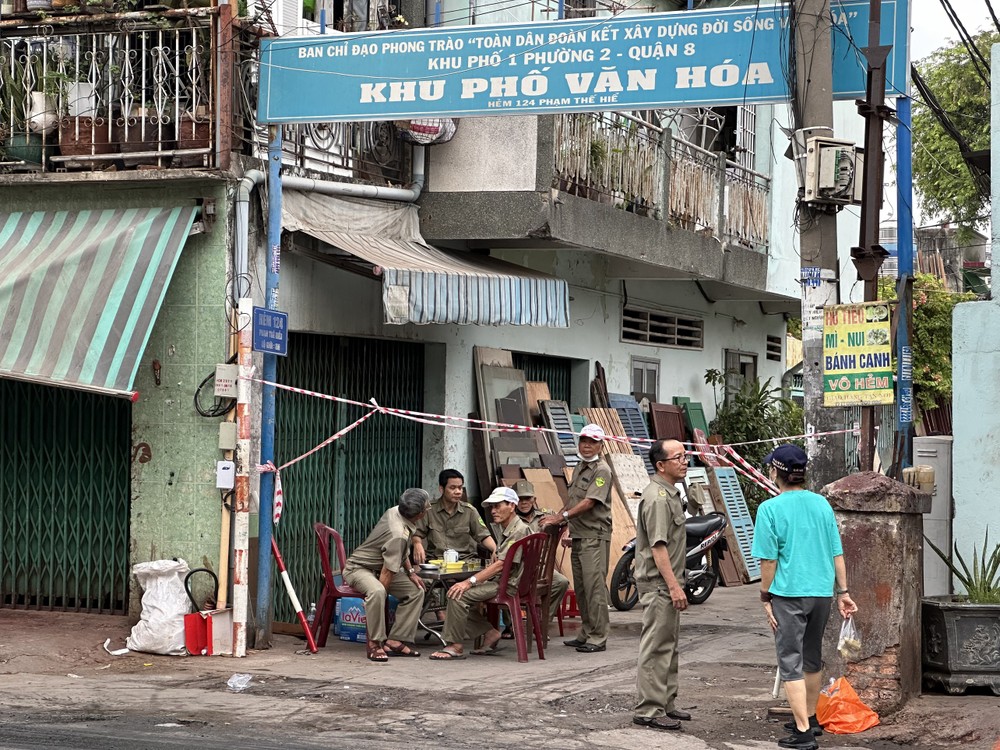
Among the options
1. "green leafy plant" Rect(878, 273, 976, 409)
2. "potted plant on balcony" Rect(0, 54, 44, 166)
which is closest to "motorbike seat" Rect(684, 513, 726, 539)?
"potted plant on balcony" Rect(0, 54, 44, 166)

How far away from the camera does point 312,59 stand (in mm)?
10320

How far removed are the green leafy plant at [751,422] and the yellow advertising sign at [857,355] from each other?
31.8 feet

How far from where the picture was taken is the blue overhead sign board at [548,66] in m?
9.04

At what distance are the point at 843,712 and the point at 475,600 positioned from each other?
3233mm

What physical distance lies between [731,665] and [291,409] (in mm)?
4205

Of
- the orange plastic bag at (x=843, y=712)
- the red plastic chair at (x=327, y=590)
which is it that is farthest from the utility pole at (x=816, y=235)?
the red plastic chair at (x=327, y=590)

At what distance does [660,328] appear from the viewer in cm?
1828

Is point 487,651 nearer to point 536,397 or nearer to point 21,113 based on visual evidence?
point 536,397

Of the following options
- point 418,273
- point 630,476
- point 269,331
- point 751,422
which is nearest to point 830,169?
point 418,273

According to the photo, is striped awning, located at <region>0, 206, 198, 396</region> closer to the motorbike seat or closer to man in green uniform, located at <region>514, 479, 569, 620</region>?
man in green uniform, located at <region>514, 479, 569, 620</region>

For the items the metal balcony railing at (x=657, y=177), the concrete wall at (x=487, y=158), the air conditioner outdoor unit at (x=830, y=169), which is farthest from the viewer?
the metal balcony railing at (x=657, y=177)

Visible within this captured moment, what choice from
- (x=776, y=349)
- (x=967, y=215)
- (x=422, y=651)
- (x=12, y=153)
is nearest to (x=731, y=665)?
(x=422, y=651)

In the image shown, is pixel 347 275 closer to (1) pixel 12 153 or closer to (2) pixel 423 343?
(2) pixel 423 343

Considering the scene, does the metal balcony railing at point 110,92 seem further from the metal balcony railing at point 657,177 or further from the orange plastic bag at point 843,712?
the orange plastic bag at point 843,712
